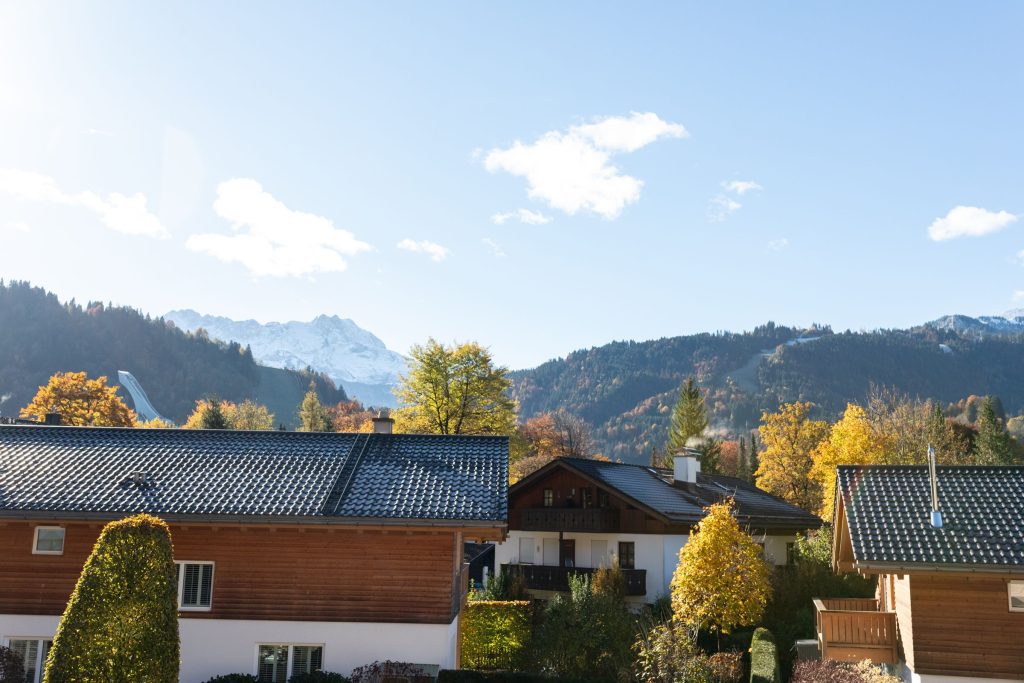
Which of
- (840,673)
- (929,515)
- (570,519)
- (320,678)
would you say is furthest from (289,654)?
(570,519)

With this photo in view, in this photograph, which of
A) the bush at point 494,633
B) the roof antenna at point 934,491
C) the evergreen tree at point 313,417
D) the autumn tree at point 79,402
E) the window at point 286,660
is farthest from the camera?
the evergreen tree at point 313,417

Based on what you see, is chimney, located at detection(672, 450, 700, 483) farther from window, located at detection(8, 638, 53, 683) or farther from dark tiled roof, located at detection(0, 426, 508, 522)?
window, located at detection(8, 638, 53, 683)

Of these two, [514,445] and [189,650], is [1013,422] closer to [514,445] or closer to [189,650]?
[514,445]

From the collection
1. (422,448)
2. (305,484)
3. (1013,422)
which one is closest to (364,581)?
(305,484)

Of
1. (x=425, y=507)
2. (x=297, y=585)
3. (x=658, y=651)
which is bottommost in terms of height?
(x=658, y=651)

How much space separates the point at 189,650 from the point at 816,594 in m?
23.2

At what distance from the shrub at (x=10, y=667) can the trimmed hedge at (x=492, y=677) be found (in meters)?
9.95

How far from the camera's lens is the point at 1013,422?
16712cm

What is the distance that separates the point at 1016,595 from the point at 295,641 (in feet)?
55.9

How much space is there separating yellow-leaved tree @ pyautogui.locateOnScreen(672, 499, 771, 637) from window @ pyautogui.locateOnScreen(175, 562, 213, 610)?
50.0 ft

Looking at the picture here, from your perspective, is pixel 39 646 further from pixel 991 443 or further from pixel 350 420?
pixel 350 420

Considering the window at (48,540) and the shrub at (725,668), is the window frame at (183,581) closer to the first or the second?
the window at (48,540)

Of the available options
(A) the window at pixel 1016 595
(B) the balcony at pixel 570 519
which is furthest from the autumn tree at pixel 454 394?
(A) the window at pixel 1016 595

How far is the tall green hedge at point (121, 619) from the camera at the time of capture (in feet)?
51.6
